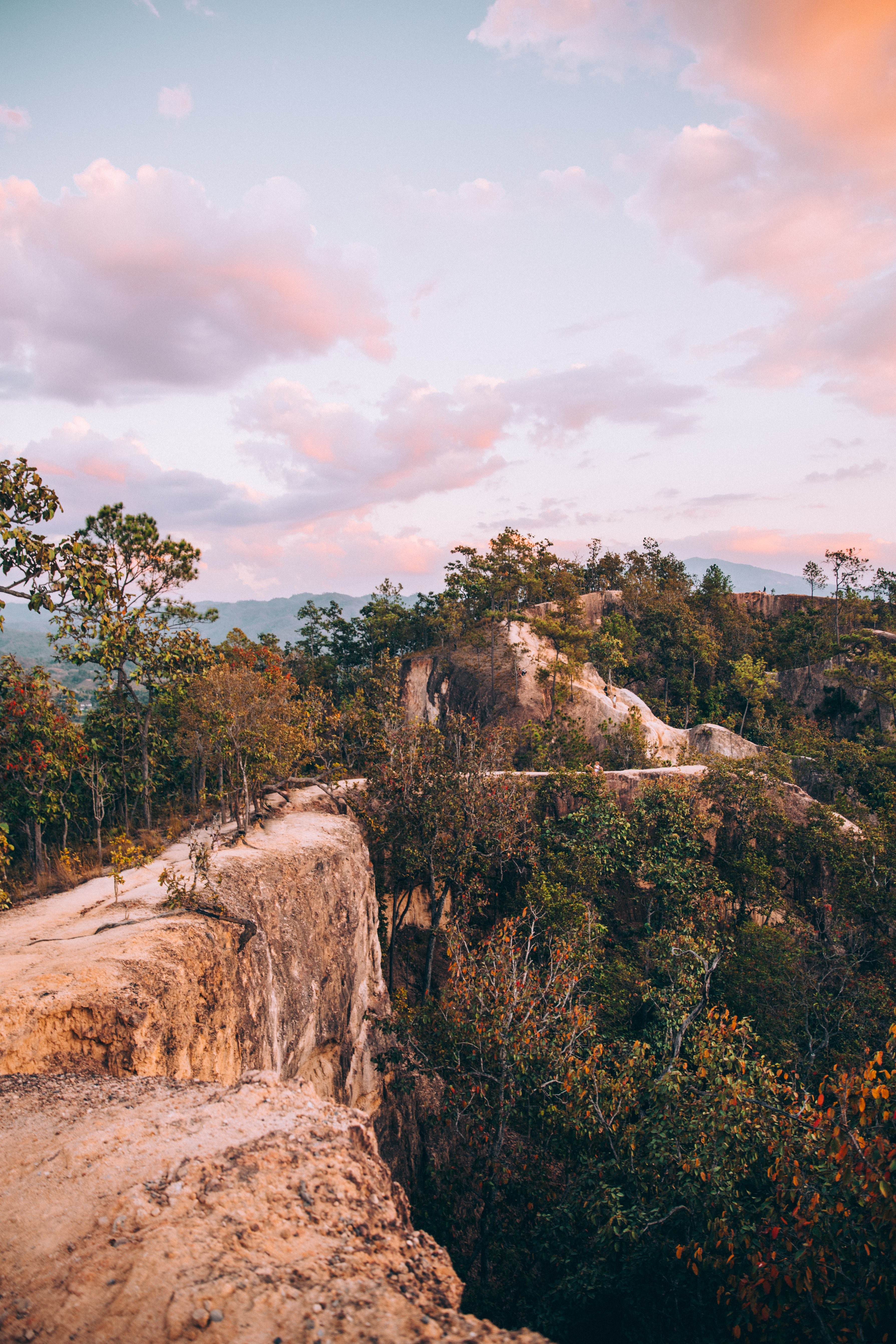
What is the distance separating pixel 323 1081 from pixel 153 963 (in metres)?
8.39

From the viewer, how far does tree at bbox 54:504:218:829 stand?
29.9 ft

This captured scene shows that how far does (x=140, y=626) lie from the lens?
1620cm

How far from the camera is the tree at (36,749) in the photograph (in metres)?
17.4

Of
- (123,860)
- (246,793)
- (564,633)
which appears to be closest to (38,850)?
(246,793)

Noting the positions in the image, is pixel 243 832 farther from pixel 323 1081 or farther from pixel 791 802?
pixel 791 802

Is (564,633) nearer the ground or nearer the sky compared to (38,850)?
nearer the sky

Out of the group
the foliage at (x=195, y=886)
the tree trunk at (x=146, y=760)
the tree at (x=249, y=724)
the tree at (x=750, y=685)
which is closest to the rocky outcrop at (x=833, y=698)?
the tree at (x=750, y=685)

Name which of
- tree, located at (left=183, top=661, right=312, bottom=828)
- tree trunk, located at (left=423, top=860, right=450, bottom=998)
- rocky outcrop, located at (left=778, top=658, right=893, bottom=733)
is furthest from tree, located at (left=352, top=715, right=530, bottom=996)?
rocky outcrop, located at (left=778, top=658, right=893, bottom=733)

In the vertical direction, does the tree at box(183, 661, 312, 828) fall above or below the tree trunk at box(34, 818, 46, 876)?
above

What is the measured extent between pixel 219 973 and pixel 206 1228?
19.6 ft

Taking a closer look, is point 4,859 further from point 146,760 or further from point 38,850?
point 38,850

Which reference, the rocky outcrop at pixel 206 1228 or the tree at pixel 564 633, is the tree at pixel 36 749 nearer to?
the rocky outcrop at pixel 206 1228

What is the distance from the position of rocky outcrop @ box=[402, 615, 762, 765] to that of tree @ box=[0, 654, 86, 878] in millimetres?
20200

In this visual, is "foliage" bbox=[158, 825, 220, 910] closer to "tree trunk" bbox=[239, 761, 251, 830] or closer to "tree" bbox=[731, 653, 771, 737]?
"tree trunk" bbox=[239, 761, 251, 830]
